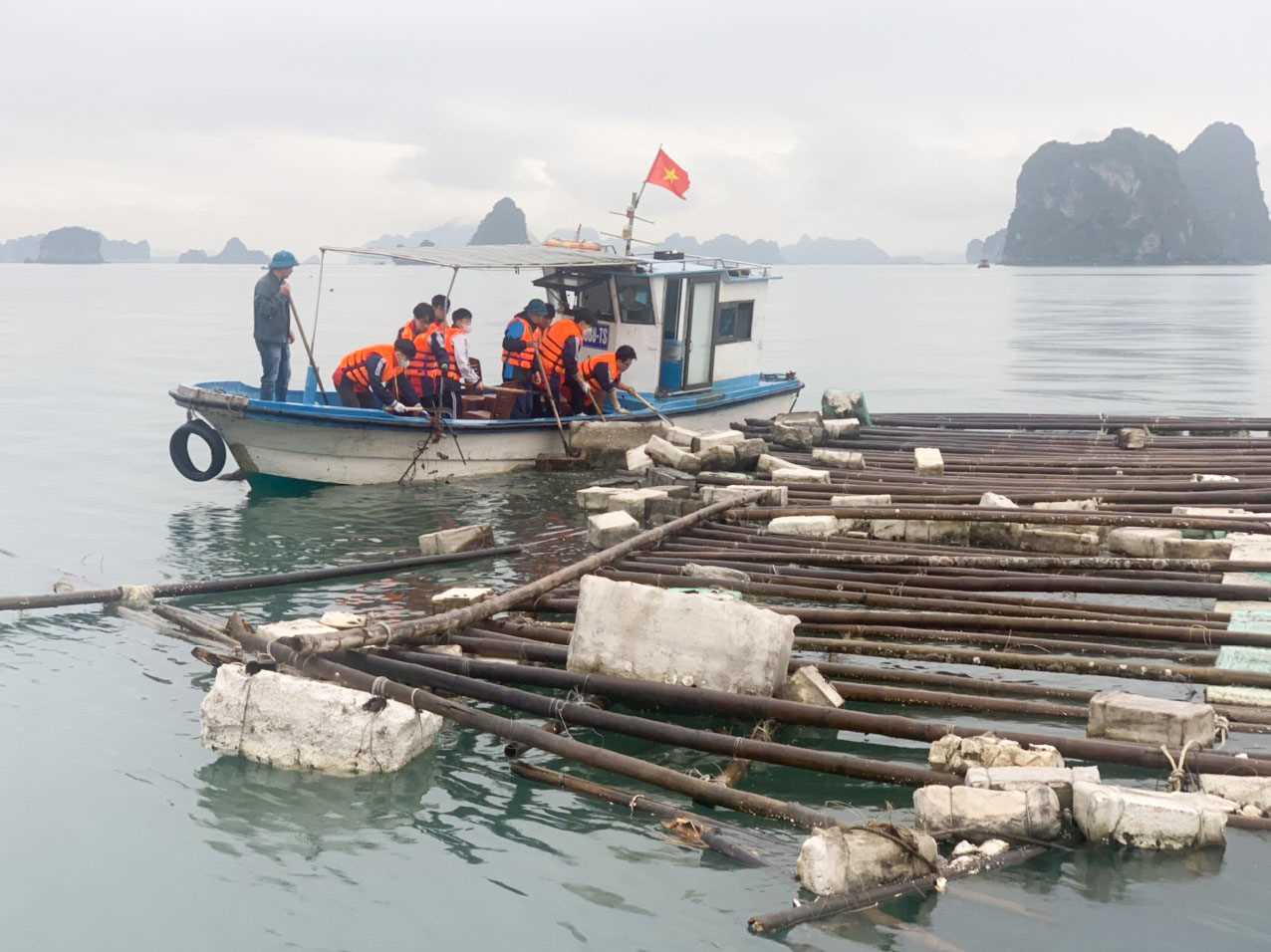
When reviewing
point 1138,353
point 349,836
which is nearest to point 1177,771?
point 349,836

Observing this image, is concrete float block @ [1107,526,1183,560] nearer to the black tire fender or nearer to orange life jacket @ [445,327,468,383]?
orange life jacket @ [445,327,468,383]

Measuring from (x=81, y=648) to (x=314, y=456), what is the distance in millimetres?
6585

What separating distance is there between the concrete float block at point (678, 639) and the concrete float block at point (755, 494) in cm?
452

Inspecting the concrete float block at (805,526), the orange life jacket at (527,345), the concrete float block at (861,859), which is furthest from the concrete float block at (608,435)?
the concrete float block at (861,859)

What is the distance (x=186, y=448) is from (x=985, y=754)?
12389 mm

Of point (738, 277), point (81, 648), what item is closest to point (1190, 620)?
point (81, 648)

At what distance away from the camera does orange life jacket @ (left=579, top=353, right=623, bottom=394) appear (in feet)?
56.4

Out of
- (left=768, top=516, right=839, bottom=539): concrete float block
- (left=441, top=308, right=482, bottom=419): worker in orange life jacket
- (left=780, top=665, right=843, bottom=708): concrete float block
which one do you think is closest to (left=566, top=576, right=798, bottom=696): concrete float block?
(left=780, top=665, right=843, bottom=708): concrete float block

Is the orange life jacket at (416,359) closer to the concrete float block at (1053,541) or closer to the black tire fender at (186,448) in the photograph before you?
the black tire fender at (186,448)

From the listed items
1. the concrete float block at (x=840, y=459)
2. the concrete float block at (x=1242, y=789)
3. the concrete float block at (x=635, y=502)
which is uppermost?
the concrete float block at (x=840, y=459)

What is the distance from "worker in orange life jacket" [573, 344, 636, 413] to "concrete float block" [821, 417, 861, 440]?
264cm

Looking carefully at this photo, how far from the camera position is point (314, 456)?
1577 centimetres

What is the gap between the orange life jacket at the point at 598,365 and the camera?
1719 centimetres

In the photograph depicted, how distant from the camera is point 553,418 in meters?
17.2
